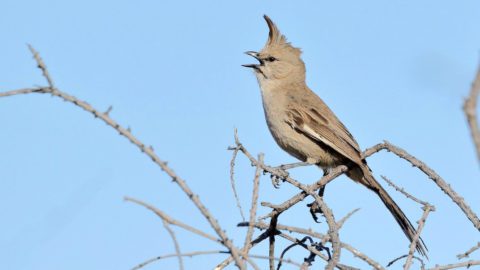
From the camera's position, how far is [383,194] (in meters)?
5.60

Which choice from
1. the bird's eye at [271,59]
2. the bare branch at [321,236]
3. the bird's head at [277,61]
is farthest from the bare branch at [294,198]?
the bird's eye at [271,59]

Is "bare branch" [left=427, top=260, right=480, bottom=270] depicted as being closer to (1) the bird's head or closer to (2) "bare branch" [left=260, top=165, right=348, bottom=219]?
(2) "bare branch" [left=260, top=165, right=348, bottom=219]

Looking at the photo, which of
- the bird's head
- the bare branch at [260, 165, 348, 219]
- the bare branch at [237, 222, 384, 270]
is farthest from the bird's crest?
A: the bare branch at [237, 222, 384, 270]

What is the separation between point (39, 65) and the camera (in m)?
2.37

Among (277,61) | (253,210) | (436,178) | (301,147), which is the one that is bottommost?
(253,210)

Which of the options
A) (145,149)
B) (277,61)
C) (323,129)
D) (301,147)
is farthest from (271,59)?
(145,149)

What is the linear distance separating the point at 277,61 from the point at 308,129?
114 centimetres

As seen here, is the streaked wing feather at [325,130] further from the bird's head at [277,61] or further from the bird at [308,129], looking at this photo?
the bird's head at [277,61]

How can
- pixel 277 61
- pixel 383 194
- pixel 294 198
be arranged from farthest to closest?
pixel 277 61
pixel 383 194
pixel 294 198

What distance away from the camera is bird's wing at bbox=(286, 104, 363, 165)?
5707 mm

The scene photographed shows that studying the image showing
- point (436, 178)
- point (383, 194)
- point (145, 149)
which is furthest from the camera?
point (383, 194)

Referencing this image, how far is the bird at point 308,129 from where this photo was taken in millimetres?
5617

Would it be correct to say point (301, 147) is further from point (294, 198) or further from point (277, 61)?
point (294, 198)

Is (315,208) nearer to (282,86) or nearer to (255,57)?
(282,86)
